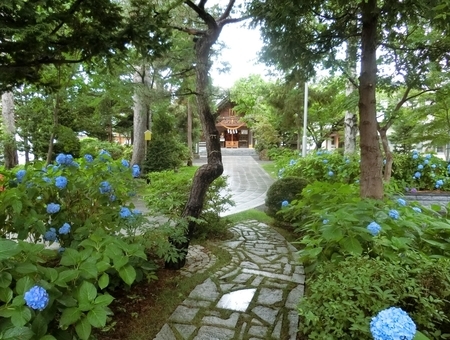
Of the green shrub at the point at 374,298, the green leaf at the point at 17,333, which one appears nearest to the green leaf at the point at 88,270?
the green leaf at the point at 17,333

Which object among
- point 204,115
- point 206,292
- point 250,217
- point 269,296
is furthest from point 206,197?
point 269,296

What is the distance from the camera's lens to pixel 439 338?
1391mm

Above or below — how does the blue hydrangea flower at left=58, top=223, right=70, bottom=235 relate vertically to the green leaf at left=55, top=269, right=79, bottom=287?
above

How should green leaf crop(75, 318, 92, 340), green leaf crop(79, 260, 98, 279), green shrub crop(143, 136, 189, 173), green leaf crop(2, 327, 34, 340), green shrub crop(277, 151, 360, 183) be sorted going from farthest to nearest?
green shrub crop(143, 136, 189, 173)
green shrub crop(277, 151, 360, 183)
green leaf crop(79, 260, 98, 279)
green leaf crop(75, 318, 92, 340)
green leaf crop(2, 327, 34, 340)

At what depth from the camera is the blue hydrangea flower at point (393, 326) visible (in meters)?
1.08

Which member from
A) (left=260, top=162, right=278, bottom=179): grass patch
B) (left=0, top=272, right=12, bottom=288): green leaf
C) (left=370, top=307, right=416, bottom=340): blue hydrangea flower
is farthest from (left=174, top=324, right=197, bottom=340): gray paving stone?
(left=260, top=162, right=278, bottom=179): grass patch

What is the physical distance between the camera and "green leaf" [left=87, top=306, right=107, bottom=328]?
1316 millimetres

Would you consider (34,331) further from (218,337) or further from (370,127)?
(370,127)

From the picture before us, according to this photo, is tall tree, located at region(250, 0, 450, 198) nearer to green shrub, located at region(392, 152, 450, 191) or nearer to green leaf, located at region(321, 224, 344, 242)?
green leaf, located at region(321, 224, 344, 242)

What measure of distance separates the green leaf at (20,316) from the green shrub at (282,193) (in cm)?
425

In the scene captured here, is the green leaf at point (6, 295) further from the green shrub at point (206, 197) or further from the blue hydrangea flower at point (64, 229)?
the green shrub at point (206, 197)

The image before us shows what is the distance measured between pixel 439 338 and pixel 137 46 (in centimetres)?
290

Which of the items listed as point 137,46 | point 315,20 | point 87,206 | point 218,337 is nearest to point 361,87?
point 315,20

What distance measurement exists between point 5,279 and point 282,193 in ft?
14.5
